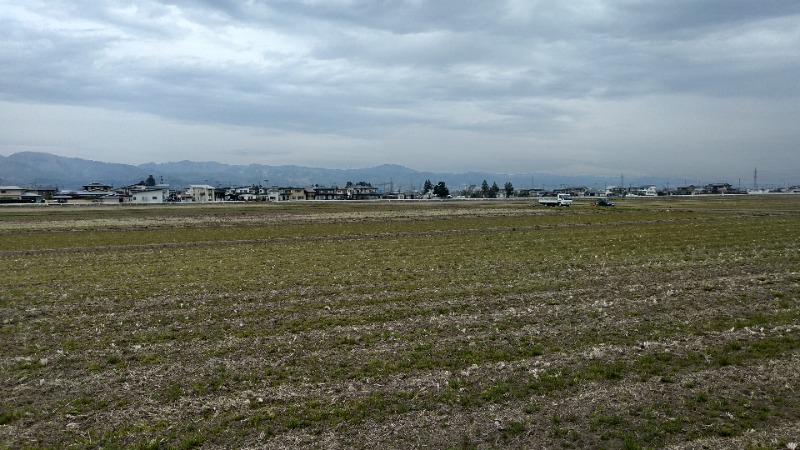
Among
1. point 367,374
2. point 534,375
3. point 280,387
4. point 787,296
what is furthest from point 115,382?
point 787,296

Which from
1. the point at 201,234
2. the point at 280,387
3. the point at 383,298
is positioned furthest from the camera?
the point at 201,234

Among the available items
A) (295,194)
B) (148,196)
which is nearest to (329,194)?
(295,194)

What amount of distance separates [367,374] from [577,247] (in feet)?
68.2

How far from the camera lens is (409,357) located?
994 centimetres

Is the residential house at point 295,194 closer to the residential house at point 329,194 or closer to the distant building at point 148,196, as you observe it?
the residential house at point 329,194

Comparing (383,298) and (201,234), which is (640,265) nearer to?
(383,298)

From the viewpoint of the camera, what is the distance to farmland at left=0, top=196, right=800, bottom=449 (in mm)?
7191

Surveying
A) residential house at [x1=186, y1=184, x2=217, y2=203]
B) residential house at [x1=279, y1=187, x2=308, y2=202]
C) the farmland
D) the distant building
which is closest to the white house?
the distant building

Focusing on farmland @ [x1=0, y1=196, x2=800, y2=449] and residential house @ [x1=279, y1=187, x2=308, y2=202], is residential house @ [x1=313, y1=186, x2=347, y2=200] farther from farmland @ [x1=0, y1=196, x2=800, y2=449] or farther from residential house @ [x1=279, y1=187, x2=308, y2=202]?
farmland @ [x1=0, y1=196, x2=800, y2=449]

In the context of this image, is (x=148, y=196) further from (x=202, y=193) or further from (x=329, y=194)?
(x=329, y=194)

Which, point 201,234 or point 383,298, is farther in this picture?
point 201,234

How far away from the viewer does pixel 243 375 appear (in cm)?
919

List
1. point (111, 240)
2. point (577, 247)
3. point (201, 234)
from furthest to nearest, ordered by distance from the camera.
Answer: point (201, 234) → point (111, 240) → point (577, 247)

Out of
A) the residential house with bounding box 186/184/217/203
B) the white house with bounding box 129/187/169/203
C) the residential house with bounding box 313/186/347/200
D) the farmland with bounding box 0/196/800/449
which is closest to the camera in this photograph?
the farmland with bounding box 0/196/800/449
